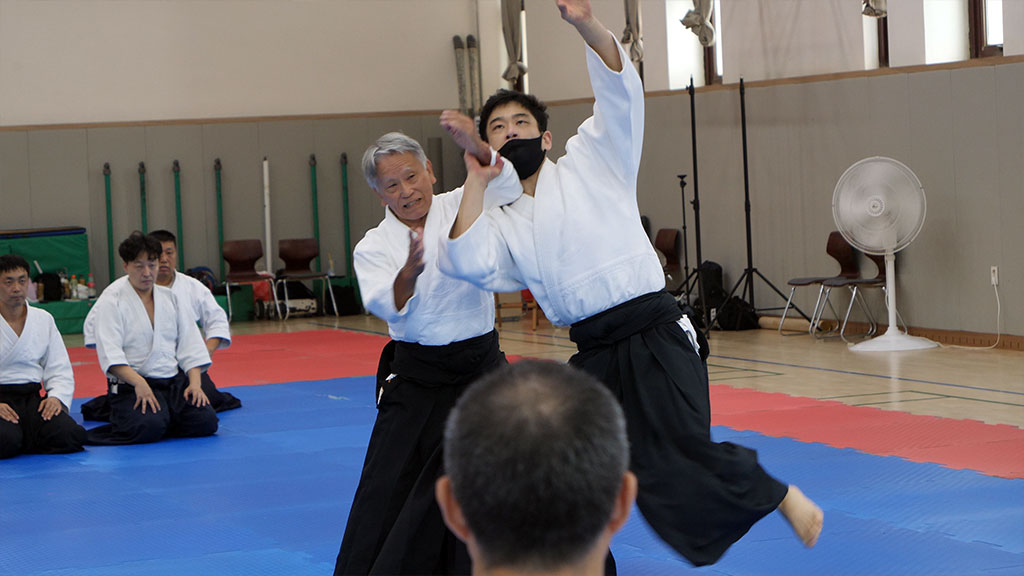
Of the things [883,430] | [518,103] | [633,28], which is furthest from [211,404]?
[633,28]

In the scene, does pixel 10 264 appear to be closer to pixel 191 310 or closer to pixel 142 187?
pixel 191 310

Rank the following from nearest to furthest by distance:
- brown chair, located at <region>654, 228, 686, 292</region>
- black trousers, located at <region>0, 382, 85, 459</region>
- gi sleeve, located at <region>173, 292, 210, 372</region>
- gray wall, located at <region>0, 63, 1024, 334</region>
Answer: black trousers, located at <region>0, 382, 85, 459</region> → gi sleeve, located at <region>173, 292, 210, 372</region> → gray wall, located at <region>0, 63, 1024, 334</region> → brown chair, located at <region>654, 228, 686, 292</region>

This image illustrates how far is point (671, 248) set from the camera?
12.3 metres

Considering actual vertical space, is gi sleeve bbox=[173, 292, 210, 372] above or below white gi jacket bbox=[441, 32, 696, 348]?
below

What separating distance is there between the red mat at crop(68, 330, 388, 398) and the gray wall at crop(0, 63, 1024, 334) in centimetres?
333

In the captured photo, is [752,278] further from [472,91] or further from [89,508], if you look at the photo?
[89,508]

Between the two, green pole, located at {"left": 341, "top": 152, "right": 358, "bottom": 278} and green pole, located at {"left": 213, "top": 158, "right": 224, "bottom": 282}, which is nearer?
green pole, located at {"left": 213, "top": 158, "right": 224, "bottom": 282}

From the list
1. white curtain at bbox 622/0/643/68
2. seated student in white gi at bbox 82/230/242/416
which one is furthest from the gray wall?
seated student in white gi at bbox 82/230/242/416

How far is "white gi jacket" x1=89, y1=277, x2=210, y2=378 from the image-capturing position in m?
6.36

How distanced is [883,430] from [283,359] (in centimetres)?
613

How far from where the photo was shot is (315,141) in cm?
1557

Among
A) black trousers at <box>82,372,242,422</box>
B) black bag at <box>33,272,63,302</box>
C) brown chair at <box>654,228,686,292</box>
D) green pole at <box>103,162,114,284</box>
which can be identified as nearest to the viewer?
black trousers at <box>82,372,242,422</box>

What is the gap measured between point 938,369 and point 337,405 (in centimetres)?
427

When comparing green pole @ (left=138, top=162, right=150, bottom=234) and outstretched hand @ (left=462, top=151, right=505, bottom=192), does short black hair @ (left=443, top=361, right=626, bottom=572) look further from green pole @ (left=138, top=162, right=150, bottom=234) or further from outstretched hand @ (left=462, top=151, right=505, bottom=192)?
green pole @ (left=138, top=162, right=150, bottom=234)
